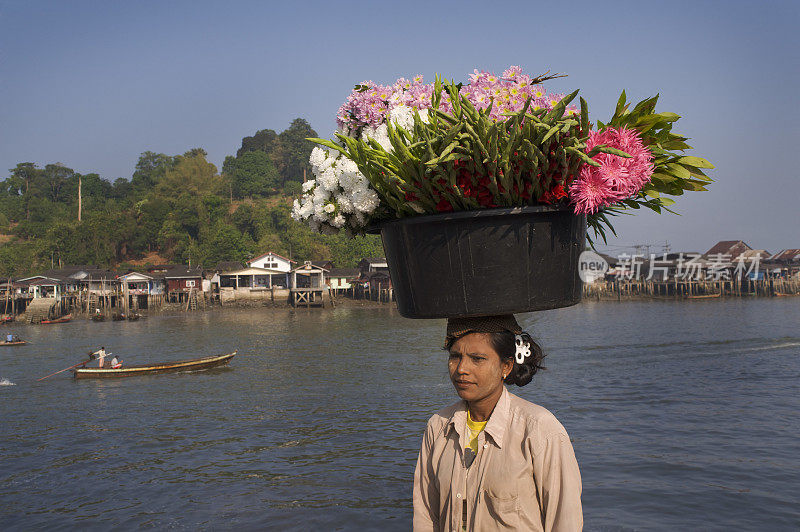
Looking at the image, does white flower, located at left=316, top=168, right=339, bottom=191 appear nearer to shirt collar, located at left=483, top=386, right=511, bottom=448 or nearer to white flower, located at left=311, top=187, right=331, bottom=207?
white flower, located at left=311, top=187, right=331, bottom=207

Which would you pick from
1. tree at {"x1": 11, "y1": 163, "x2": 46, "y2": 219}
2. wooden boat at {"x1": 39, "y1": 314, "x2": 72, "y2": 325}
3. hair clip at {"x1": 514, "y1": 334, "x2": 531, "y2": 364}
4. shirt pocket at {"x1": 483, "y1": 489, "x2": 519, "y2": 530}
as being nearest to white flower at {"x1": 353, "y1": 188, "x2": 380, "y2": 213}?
hair clip at {"x1": 514, "y1": 334, "x2": 531, "y2": 364}

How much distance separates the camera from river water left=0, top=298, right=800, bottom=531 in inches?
434

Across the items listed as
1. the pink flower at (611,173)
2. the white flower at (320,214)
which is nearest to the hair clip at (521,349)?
the pink flower at (611,173)

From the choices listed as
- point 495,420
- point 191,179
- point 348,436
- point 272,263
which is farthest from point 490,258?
point 191,179

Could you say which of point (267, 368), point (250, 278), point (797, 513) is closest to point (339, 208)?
point (797, 513)

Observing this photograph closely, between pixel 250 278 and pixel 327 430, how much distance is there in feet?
194

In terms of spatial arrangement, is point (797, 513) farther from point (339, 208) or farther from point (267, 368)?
point (267, 368)

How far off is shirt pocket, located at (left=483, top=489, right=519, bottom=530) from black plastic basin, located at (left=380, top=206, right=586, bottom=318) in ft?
2.61

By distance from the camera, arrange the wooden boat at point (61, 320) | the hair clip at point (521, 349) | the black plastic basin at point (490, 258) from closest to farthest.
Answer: the black plastic basin at point (490, 258) → the hair clip at point (521, 349) → the wooden boat at point (61, 320)

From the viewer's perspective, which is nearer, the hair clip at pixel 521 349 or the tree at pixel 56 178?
the hair clip at pixel 521 349

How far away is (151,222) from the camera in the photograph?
88250 millimetres

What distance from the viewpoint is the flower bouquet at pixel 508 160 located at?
2.27 m

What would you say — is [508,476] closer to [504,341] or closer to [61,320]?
[504,341]

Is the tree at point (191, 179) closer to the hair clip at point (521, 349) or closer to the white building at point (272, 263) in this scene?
the white building at point (272, 263)
